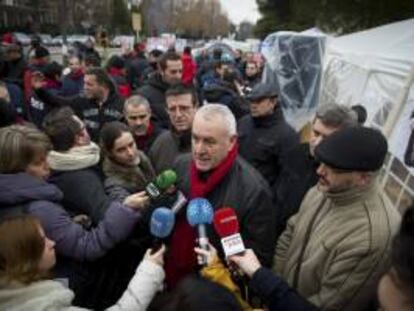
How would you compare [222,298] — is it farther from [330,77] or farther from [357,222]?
[330,77]

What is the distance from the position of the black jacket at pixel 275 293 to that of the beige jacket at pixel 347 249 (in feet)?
0.68

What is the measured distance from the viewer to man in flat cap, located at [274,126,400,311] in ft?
7.60

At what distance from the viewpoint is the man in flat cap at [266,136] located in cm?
466

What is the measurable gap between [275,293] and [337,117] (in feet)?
5.56

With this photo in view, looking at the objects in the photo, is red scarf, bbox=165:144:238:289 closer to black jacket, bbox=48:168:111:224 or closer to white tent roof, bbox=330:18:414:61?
black jacket, bbox=48:168:111:224

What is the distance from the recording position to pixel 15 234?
6.84ft

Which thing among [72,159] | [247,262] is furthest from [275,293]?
[72,159]

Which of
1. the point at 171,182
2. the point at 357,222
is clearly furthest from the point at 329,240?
the point at 171,182

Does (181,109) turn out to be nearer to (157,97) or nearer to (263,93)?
(263,93)

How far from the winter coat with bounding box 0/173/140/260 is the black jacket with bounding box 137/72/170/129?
274cm

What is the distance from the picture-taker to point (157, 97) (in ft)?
19.6

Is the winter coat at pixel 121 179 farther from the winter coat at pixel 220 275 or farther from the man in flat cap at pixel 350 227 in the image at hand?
the man in flat cap at pixel 350 227

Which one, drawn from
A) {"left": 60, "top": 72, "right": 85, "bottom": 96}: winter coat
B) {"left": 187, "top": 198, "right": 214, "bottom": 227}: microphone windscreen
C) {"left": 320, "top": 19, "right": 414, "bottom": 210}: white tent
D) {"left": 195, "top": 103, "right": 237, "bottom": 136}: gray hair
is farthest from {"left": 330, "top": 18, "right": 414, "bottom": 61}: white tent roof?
{"left": 60, "top": 72, "right": 85, "bottom": 96}: winter coat

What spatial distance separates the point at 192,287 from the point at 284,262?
1.50 metres
